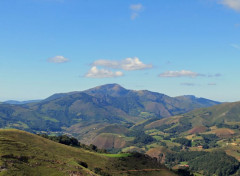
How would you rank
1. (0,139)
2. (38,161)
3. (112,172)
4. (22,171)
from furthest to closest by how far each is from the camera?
1. (112,172)
2. (0,139)
3. (38,161)
4. (22,171)

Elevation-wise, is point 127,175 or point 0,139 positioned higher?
point 0,139

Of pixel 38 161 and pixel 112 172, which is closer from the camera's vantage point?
pixel 38 161

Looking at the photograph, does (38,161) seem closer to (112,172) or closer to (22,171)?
(22,171)

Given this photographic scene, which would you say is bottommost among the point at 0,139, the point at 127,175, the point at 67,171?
the point at 127,175

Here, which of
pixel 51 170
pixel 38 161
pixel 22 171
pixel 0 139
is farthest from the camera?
pixel 0 139

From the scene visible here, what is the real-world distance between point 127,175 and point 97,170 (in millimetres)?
26708

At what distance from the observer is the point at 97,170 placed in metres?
182

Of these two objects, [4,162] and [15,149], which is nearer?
[4,162]

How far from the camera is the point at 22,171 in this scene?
130 meters

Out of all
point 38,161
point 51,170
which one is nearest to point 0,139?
point 38,161

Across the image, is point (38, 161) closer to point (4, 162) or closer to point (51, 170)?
point (51, 170)

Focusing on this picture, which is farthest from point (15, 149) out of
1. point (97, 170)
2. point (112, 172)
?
point (112, 172)

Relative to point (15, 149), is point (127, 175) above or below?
below

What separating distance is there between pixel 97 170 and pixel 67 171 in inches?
1688
